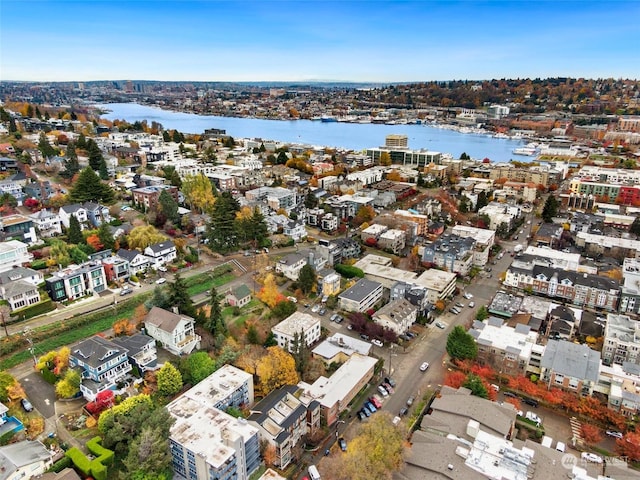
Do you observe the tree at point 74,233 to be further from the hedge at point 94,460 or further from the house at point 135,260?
the hedge at point 94,460

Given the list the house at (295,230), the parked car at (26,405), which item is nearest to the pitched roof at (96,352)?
the parked car at (26,405)

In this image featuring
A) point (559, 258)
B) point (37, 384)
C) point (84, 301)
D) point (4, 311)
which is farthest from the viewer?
point (559, 258)

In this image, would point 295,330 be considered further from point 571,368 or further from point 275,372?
point 571,368

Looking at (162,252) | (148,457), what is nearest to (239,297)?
(162,252)

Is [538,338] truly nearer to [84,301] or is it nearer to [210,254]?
[210,254]

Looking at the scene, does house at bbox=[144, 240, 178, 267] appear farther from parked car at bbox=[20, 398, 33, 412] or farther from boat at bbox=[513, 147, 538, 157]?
boat at bbox=[513, 147, 538, 157]

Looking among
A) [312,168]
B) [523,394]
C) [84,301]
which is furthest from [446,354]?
[312,168]

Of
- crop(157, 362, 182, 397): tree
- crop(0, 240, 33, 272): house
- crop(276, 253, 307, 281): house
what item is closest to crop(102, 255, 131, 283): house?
crop(0, 240, 33, 272): house
